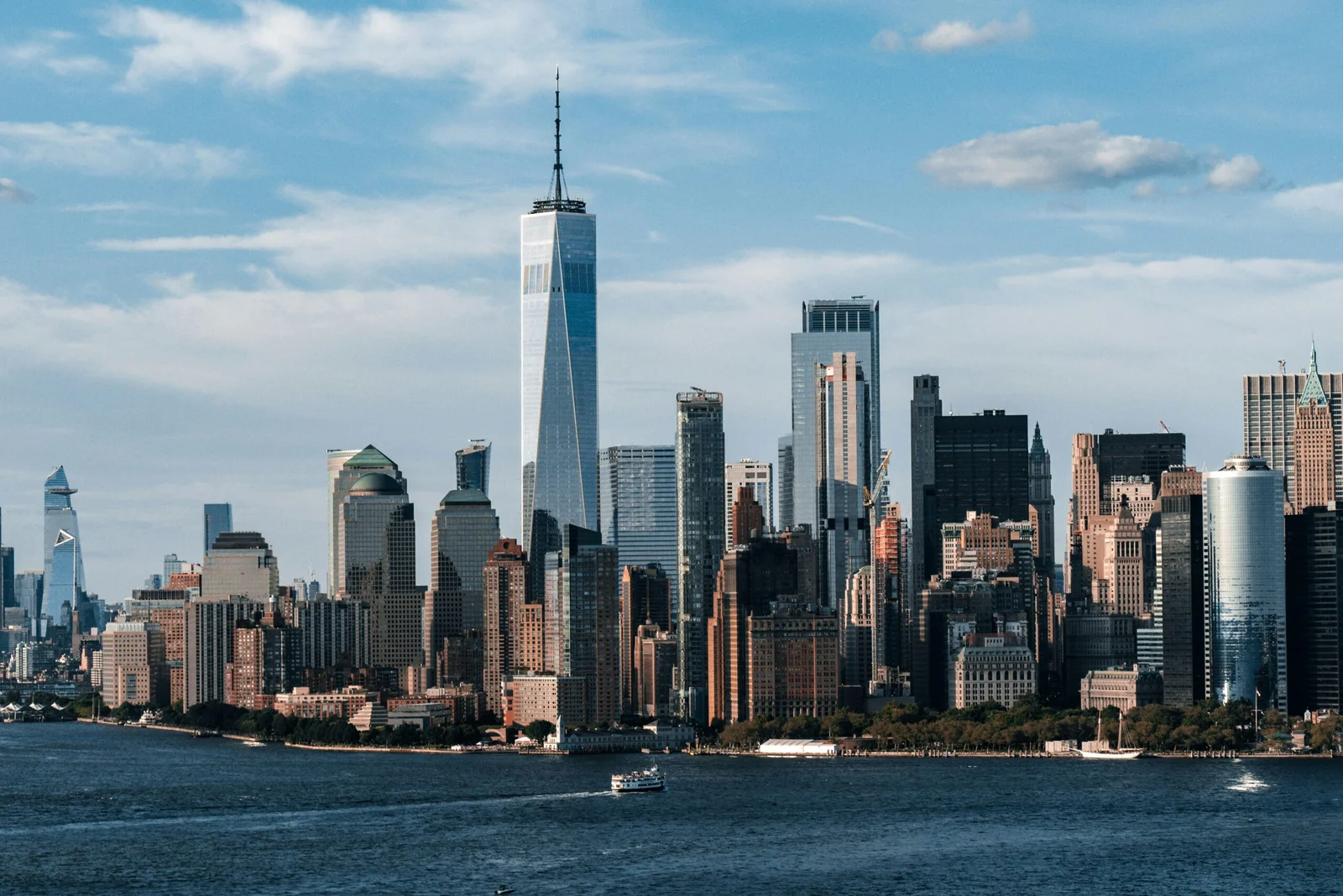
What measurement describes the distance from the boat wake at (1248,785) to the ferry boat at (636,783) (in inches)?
1486

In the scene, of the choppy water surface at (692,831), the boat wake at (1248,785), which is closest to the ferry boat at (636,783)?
the choppy water surface at (692,831)

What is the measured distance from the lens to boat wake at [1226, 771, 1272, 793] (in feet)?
534

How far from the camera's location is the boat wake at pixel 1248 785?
162875 mm

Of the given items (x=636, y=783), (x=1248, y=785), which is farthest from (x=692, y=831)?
(x=1248, y=785)

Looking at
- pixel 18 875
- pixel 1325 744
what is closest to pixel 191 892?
pixel 18 875

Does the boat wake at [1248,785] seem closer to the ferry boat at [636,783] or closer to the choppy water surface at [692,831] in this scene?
the choppy water surface at [692,831]

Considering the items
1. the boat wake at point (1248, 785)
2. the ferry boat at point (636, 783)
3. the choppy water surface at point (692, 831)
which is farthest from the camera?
the ferry boat at point (636, 783)

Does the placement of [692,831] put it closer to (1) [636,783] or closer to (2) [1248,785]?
(1) [636,783]

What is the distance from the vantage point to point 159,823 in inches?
5576

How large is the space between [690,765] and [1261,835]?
235 feet

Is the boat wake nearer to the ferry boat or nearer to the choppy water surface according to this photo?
the choppy water surface

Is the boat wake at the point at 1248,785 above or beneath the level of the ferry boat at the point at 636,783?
beneath

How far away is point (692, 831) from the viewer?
448 feet

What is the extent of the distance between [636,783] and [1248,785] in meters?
40.9
